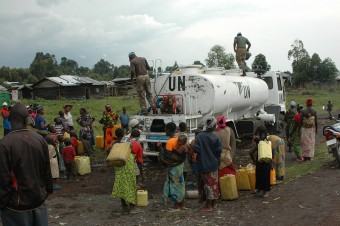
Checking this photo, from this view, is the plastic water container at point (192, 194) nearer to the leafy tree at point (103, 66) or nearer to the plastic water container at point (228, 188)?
the plastic water container at point (228, 188)

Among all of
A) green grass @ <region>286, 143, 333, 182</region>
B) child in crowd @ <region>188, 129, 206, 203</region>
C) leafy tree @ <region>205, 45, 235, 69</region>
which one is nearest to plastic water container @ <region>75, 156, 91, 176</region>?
child in crowd @ <region>188, 129, 206, 203</region>

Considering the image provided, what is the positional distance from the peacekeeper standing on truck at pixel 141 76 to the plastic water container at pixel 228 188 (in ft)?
14.1

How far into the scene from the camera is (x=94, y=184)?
9766mm

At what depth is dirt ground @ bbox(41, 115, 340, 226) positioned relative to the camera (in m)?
6.44

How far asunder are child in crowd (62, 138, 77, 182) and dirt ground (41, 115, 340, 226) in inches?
41.2

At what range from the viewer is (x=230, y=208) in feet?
23.7

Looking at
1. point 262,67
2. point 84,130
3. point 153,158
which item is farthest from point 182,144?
point 262,67

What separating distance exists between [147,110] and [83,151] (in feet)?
7.68

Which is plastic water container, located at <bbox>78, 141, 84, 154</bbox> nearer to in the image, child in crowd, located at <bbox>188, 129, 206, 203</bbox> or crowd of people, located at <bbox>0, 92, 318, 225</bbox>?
crowd of people, located at <bbox>0, 92, 318, 225</bbox>

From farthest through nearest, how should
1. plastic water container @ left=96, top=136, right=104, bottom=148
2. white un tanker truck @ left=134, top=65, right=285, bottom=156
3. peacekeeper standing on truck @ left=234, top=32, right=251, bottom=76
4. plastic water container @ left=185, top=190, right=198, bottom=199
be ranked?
peacekeeper standing on truck @ left=234, top=32, right=251, bottom=76
plastic water container @ left=96, top=136, right=104, bottom=148
white un tanker truck @ left=134, top=65, right=285, bottom=156
plastic water container @ left=185, top=190, right=198, bottom=199

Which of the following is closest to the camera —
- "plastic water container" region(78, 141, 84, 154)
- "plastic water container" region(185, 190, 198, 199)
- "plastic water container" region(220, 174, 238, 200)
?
"plastic water container" region(220, 174, 238, 200)

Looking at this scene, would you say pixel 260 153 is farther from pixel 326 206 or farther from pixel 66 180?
pixel 66 180

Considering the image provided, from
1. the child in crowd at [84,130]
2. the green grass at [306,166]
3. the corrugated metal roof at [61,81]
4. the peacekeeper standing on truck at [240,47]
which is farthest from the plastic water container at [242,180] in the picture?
the corrugated metal roof at [61,81]

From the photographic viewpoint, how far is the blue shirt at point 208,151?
7.09m
